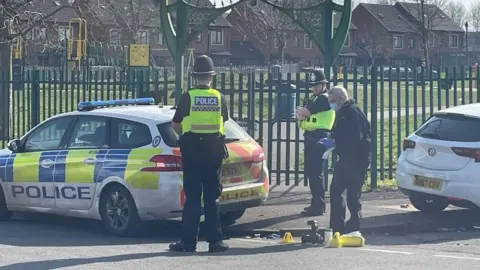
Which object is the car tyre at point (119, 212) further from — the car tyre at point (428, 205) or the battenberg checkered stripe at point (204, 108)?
the car tyre at point (428, 205)

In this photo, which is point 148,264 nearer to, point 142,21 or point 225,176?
point 225,176

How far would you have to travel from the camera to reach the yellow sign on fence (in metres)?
24.5

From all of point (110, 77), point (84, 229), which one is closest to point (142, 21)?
point (110, 77)

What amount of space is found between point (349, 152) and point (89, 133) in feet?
10.4

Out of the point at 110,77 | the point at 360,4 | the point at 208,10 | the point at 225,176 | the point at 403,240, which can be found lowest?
the point at 403,240

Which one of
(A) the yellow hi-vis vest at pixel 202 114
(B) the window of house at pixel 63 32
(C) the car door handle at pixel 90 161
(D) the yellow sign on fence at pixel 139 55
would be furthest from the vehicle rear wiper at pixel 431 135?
(B) the window of house at pixel 63 32

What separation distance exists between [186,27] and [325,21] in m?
2.27

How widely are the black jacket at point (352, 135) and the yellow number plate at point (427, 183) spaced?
1.57 meters

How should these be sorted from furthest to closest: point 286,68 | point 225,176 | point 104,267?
1. point 286,68
2. point 225,176
3. point 104,267

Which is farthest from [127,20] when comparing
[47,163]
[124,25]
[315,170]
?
[315,170]

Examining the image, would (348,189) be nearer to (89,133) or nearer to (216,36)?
(89,133)

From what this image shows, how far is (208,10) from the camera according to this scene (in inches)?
544

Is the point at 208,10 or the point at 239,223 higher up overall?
the point at 208,10

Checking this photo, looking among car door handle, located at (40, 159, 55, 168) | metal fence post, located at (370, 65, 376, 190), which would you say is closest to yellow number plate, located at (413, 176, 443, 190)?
metal fence post, located at (370, 65, 376, 190)
